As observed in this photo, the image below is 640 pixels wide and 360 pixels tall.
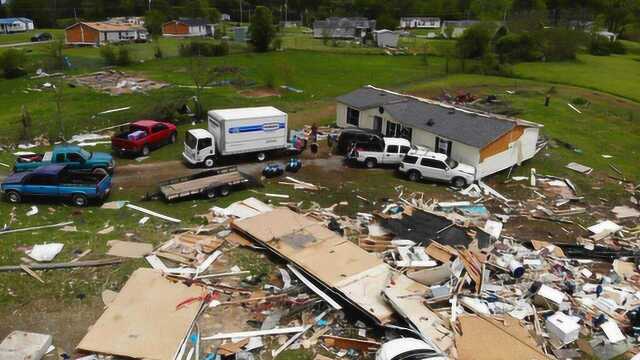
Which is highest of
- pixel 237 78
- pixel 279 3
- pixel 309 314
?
pixel 279 3

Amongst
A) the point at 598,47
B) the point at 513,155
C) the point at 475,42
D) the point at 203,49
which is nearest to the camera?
the point at 513,155

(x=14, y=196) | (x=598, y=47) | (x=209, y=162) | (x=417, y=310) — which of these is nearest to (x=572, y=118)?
(x=209, y=162)

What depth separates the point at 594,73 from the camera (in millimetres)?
72750

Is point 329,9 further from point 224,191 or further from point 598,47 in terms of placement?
point 224,191

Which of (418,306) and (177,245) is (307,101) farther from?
(418,306)

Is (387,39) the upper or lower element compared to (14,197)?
upper

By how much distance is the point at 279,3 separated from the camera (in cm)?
15788

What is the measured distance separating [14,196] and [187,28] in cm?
9283

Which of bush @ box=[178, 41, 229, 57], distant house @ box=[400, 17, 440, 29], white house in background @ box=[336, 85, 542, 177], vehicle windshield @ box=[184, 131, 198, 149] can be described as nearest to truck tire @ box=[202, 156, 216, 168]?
vehicle windshield @ box=[184, 131, 198, 149]

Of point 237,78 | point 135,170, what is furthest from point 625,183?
point 237,78

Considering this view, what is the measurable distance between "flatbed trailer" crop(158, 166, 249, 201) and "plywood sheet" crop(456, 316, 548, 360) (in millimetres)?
14172

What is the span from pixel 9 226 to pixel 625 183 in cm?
3319

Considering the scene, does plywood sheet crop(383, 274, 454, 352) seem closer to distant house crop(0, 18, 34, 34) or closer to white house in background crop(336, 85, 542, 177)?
white house in background crop(336, 85, 542, 177)

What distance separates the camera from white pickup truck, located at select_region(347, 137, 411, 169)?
31172 mm
